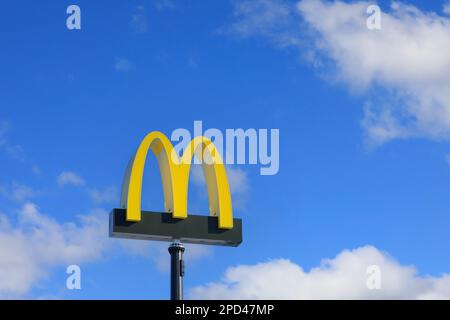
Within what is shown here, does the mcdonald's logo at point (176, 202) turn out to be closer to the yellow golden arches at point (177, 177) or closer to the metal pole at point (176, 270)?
the yellow golden arches at point (177, 177)

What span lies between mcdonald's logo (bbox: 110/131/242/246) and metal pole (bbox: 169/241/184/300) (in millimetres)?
278

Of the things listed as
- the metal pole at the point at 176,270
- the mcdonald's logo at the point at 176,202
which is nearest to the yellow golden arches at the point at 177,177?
the mcdonald's logo at the point at 176,202

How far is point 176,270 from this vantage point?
17672 millimetres

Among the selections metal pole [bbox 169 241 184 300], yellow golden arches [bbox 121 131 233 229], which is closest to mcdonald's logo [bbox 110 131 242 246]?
yellow golden arches [bbox 121 131 233 229]

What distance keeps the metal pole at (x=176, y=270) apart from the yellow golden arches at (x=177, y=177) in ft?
2.30

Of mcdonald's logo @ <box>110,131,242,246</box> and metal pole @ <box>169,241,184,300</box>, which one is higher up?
mcdonald's logo @ <box>110,131,242,246</box>

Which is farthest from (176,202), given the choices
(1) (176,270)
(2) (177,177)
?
(1) (176,270)

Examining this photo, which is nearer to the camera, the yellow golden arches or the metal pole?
the metal pole

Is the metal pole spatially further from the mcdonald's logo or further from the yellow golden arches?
the yellow golden arches

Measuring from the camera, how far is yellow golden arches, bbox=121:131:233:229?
18.0m

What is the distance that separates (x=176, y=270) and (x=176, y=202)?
1.55 metres
